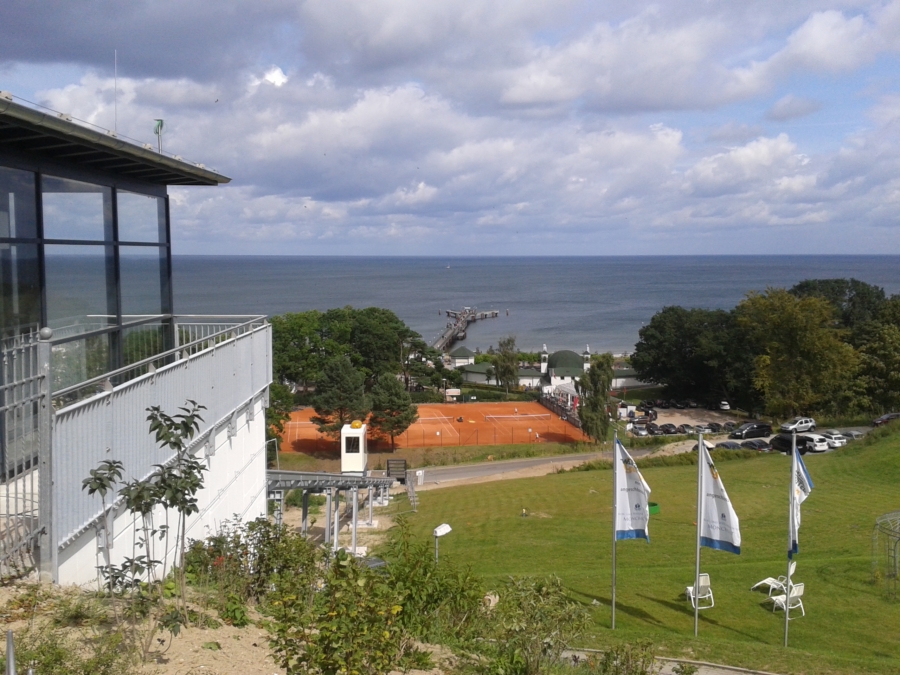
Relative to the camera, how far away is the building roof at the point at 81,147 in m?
5.59

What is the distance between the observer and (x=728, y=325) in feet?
231

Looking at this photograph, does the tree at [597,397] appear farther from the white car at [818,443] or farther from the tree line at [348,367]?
the white car at [818,443]

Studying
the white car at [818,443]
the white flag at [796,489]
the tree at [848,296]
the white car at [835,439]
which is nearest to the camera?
the white flag at [796,489]

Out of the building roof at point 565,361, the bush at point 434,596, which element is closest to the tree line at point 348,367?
the building roof at point 565,361

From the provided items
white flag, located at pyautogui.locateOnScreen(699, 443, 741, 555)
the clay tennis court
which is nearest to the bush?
white flag, located at pyautogui.locateOnScreen(699, 443, 741, 555)

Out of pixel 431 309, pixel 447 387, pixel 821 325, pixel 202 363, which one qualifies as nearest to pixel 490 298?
pixel 431 309

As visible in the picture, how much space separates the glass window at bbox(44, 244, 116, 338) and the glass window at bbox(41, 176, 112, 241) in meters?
0.14

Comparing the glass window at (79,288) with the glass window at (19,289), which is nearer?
the glass window at (19,289)

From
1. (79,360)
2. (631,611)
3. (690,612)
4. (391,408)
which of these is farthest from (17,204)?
(391,408)

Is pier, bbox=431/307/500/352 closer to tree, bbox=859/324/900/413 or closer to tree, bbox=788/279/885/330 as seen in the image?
tree, bbox=788/279/885/330

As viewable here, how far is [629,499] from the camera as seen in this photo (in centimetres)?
1380

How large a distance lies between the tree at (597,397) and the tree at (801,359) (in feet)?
40.2

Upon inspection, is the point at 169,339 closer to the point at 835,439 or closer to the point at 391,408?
the point at 391,408

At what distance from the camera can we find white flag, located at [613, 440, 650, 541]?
1366 cm
